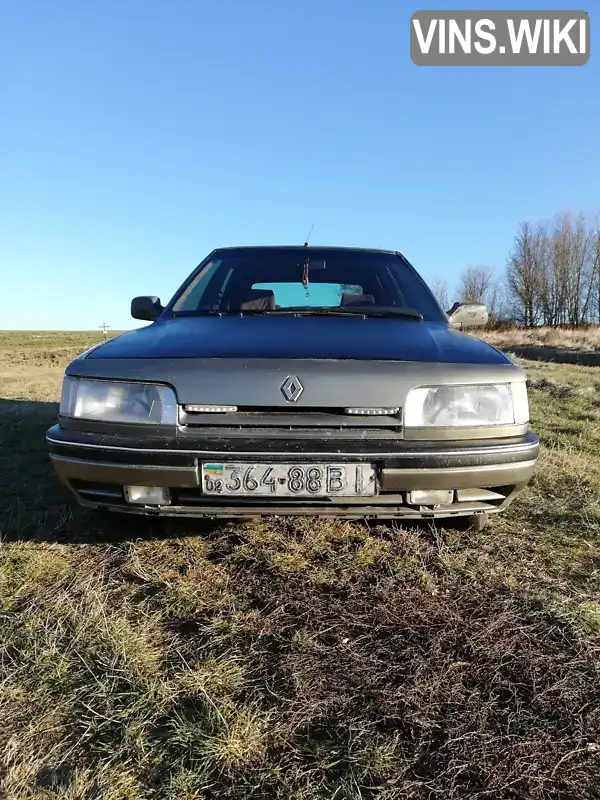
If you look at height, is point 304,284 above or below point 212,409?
above

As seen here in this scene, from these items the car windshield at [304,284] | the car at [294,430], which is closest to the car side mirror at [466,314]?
the car windshield at [304,284]

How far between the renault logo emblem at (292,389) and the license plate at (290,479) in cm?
25

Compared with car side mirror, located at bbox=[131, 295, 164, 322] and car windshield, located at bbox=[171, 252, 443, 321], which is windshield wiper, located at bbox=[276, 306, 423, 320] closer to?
car windshield, located at bbox=[171, 252, 443, 321]

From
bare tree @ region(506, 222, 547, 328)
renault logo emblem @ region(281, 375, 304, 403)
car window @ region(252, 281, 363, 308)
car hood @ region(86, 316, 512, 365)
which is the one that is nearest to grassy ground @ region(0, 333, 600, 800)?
renault logo emblem @ region(281, 375, 304, 403)

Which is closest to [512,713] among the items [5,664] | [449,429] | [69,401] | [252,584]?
[449,429]

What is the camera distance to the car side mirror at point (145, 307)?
3145 mm

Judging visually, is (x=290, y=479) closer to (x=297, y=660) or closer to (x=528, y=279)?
(x=297, y=660)

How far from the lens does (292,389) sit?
1.84m

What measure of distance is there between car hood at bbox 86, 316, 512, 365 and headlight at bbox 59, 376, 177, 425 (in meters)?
0.13

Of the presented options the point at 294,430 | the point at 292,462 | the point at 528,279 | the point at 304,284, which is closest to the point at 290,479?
the point at 292,462

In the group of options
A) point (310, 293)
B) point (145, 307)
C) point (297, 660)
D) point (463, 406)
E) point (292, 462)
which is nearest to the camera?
point (297, 660)

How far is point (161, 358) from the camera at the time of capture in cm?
193

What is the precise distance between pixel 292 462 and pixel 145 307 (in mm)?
1824

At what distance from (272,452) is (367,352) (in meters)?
0.54
